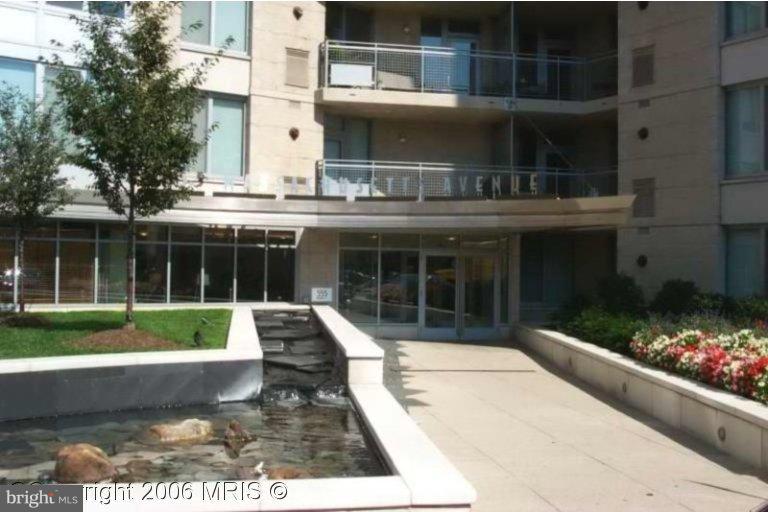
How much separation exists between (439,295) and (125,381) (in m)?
12.6

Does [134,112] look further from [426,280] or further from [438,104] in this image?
[426,280]

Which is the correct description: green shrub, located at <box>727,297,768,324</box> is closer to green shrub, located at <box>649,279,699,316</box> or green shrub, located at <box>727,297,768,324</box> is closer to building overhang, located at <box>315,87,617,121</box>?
green shrub, located at <box>649,279,699,316</box>

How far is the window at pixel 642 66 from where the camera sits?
19.7 meters

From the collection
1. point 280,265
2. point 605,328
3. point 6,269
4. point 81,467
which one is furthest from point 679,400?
point 6,269

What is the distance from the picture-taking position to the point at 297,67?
68.7 ft

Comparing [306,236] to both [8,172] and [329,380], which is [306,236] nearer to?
[8,172]

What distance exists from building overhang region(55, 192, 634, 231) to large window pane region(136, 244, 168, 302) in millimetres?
1094

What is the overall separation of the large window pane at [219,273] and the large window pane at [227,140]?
77.0 inches

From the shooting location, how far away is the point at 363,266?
2120cm

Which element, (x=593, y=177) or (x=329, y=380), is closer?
(x=329, y=380)

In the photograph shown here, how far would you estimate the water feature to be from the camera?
24.0 feet

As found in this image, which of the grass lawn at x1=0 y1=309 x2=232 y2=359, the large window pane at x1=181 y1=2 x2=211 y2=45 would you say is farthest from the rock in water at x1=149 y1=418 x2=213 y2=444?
the large window pane at x1=181 y1=2 x2=211 y2=45

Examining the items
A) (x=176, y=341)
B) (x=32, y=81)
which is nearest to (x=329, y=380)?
(x=176, y=341)

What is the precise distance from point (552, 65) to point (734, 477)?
1721 centimetres
